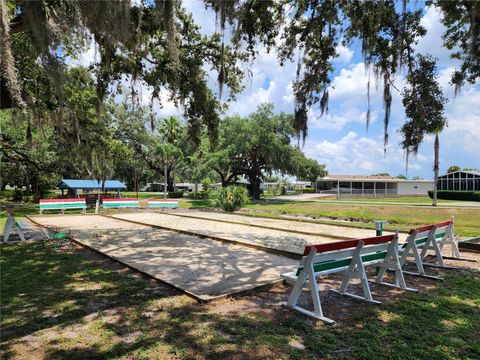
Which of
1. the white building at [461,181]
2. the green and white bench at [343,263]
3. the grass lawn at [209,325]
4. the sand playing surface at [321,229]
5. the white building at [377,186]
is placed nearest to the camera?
the grass lawn at [209,325]

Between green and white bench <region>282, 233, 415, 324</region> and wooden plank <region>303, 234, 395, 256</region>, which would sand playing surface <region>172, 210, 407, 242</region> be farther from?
wooden plank <region>303, 234, 395, 256</region>

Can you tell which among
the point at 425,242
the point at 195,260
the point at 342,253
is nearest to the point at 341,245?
the point at 342,253

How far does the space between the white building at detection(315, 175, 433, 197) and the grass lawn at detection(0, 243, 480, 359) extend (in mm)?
40772

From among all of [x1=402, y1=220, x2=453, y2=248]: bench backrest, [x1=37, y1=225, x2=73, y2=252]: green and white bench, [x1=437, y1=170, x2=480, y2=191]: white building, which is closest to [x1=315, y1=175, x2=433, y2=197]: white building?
[x1=437, y1=170, x2=480, y2=191]: white building

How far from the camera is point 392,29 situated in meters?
5.90

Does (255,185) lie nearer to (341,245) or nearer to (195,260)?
(195,260)

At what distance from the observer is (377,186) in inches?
1879

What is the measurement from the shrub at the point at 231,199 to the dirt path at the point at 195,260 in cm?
1014

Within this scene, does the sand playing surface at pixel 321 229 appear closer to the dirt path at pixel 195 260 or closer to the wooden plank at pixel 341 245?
the dirt path at pixel 195 260

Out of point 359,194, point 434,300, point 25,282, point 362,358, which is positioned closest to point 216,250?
point 25,282

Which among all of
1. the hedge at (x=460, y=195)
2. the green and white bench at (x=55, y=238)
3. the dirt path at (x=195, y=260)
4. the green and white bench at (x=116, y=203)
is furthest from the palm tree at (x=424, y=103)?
the hedge at (x=460, y=195)

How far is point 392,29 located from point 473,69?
5.04ft

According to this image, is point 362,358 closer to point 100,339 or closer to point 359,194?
point 100,339

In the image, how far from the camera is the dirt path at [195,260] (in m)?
4.98
